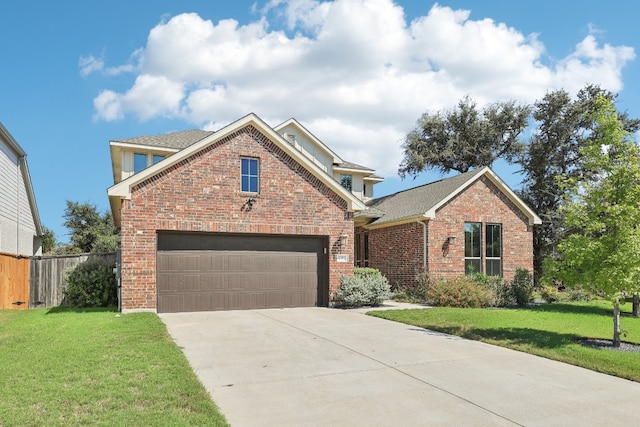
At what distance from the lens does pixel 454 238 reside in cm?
1925

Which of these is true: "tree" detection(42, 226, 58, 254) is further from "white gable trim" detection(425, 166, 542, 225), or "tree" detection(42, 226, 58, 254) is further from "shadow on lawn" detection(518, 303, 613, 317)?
"shadow on lawn" detection(518, 303, 613, 317)

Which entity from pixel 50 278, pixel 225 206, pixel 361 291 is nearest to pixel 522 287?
pixel 361 291

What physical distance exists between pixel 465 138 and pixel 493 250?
17.6 m

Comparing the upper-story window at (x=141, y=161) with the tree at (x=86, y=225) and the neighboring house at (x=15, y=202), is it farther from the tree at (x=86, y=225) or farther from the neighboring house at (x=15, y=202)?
the tree at (x=86, y=225)

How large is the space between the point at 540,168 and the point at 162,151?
81.7ft

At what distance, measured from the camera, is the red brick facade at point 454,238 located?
19.0 meters

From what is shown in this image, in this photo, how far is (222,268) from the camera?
14.8 meters

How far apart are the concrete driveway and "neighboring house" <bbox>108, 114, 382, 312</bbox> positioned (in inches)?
159

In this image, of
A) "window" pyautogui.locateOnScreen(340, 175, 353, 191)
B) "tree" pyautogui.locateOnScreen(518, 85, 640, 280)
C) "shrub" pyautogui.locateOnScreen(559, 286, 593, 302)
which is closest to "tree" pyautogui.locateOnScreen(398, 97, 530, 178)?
"tree" pyautogui.locateOnScreen(518, 85, 640, 280)

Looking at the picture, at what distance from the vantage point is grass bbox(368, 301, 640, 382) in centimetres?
805

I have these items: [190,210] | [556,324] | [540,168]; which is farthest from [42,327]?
[540,168]

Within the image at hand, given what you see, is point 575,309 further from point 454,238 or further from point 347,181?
point 347,181

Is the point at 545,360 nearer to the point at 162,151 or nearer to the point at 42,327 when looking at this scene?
the point at 42,327

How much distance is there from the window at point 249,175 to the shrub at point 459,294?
727 cm
